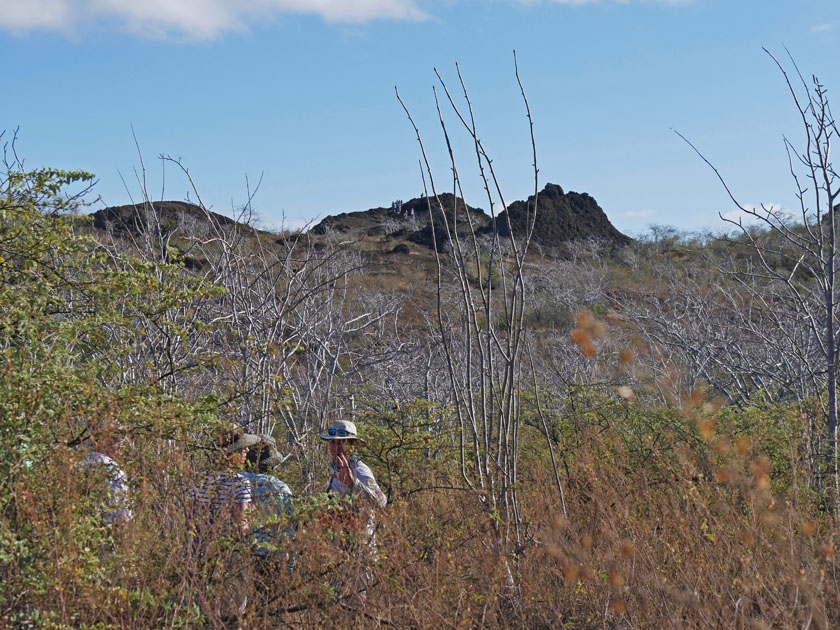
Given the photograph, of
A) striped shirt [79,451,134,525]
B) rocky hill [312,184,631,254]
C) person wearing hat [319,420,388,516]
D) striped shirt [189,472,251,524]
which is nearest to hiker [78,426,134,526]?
striped shirt [79,451,134,525]

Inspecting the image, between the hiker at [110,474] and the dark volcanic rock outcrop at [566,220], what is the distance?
156ft

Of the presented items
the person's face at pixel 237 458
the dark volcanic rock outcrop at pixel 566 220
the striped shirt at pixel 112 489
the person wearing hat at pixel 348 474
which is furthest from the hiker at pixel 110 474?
the dark volcanic rock outcrop at pixel 566 220

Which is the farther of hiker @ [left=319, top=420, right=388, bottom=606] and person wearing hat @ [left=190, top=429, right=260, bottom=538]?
hiker @ [left=319, top=420, right=388, bottom=606]

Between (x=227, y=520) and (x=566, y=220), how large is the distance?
5425cm

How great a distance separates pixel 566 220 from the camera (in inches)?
2186

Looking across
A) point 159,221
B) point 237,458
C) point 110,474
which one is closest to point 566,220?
point 159,221

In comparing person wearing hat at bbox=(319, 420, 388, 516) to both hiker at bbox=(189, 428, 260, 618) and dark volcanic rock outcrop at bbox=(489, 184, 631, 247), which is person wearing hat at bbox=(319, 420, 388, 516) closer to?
hiker at bbox=(189, 428, 260, 618)

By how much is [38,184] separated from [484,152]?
2208 mm

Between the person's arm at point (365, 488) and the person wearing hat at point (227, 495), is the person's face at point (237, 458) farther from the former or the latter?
the person's arm at point (365, 488)

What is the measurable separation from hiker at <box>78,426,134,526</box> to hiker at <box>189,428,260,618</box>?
0.28 metres

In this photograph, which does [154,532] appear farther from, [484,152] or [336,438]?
[484,152]

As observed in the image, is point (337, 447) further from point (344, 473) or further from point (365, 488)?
point (365, 488)

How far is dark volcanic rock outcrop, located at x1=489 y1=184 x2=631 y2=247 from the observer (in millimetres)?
52125

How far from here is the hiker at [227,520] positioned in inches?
120
